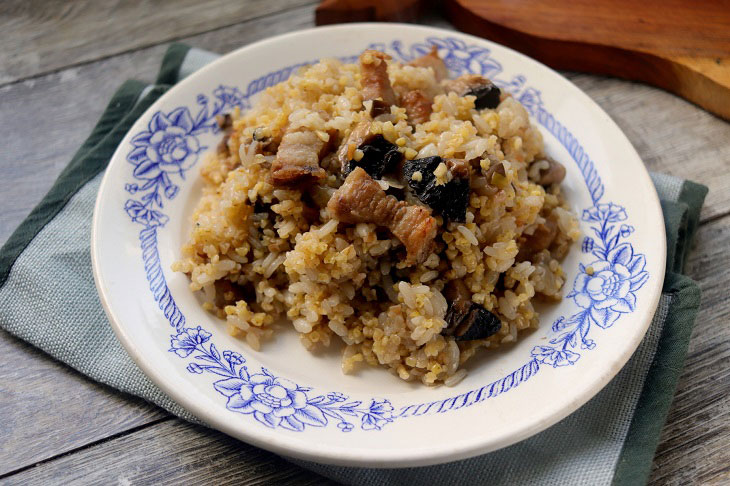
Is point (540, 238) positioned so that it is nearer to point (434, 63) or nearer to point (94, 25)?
point (434, 63)

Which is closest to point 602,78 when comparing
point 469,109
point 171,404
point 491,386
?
point 469,109

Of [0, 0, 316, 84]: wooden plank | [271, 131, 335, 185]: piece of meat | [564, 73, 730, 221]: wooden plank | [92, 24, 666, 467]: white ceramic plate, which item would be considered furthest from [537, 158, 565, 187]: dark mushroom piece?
[0, 0, 316, 84]: wooden plank

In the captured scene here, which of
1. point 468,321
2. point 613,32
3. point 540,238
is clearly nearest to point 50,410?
point 468,321

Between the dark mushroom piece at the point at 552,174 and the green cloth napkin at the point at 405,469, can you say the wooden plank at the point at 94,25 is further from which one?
the dark mushroom piece at the point at 552,174

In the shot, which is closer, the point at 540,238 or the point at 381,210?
the point at 381,210

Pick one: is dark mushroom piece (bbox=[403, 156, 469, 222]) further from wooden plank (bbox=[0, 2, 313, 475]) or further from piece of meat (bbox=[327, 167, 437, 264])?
wooden plank (bbox=[0, 2, 313, 475])

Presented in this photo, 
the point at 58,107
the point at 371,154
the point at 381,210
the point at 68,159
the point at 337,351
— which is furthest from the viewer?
the point at 58,107

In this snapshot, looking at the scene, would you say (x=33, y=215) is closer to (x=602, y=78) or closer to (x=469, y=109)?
(x=469, y=109)
